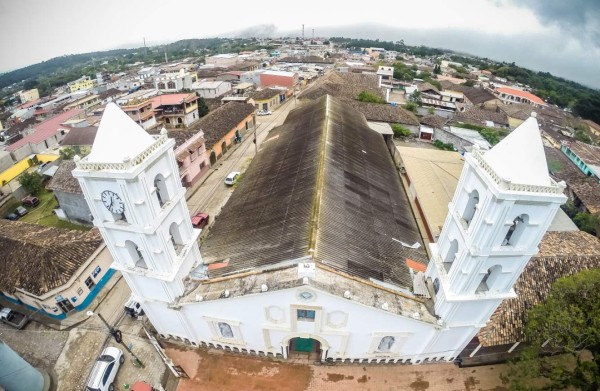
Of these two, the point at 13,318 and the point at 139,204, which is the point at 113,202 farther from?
the point at 13,318

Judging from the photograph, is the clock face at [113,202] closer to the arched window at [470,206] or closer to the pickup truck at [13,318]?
the arched window at [470,206]

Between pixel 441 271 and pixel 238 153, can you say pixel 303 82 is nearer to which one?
pixel 238 153

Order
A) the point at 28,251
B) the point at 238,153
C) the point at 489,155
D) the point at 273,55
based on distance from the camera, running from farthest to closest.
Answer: the point at 273,55, the point at 238,153, the point at 28,251, the point at 489,155

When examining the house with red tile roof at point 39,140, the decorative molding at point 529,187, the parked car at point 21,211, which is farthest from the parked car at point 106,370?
the house with red tile roof at point 39,140

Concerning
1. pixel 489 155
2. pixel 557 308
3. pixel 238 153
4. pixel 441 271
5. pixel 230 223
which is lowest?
pixel 238 153

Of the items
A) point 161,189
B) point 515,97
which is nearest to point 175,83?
point 161,189

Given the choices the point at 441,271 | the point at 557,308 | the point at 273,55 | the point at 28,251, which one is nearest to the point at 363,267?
the point at 441,271
